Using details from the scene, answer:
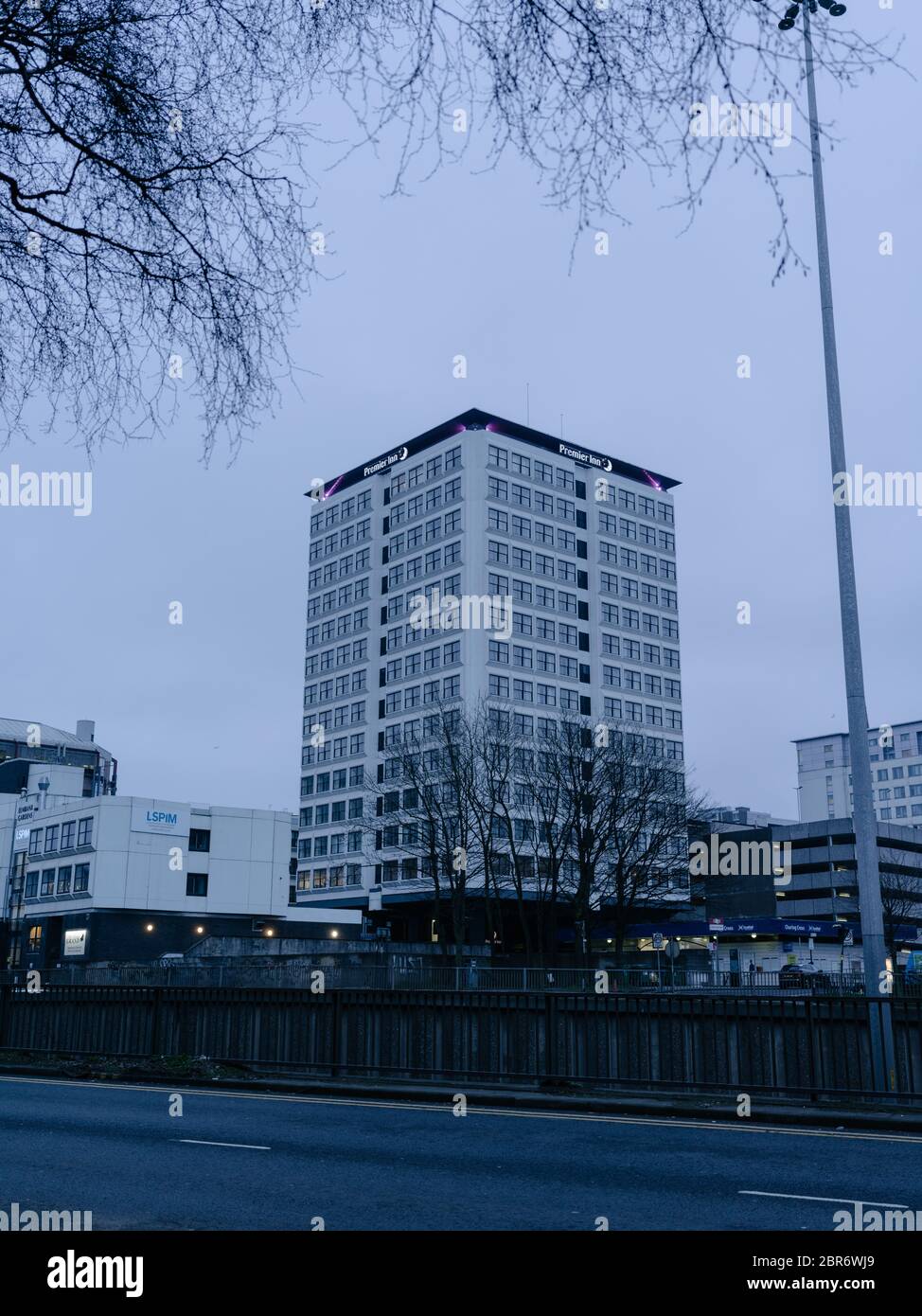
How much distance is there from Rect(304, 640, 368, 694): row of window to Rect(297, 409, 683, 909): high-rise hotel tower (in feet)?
0.73

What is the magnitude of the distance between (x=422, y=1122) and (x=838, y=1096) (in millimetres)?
5390

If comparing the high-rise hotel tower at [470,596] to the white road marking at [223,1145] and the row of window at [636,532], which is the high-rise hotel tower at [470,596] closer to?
the row of window at [636,532]

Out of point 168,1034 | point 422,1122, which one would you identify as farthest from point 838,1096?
point 168,1034

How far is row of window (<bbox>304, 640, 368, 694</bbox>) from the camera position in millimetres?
97125

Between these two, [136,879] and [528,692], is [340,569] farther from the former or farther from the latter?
[136,879]

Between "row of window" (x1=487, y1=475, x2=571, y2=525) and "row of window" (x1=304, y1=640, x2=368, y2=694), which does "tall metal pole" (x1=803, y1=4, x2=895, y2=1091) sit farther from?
"row of window" (x1=304, y1=640, x2=368, y2=694)

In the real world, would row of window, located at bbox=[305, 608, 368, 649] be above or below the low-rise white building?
above

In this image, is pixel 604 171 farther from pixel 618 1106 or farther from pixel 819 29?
pixel 618 1106

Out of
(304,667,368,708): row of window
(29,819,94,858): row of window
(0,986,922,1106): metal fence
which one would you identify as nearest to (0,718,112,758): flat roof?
(304,667,368,708): row of window

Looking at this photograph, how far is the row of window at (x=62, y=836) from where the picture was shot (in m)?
75.2

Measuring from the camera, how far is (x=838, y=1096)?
14922 millimetres

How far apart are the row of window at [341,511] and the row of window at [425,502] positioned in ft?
12.7

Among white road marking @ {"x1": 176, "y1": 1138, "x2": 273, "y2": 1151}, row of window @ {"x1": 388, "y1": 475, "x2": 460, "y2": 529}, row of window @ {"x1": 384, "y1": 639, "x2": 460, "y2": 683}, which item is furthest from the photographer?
row of window @ {"x1": 388, "y1": 475, "x2": 460, "y2": 529}

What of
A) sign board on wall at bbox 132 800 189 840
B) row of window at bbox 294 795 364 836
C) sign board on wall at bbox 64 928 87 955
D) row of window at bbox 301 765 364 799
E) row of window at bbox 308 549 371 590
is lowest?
sign board on wall at bbox 64 928 87 955
